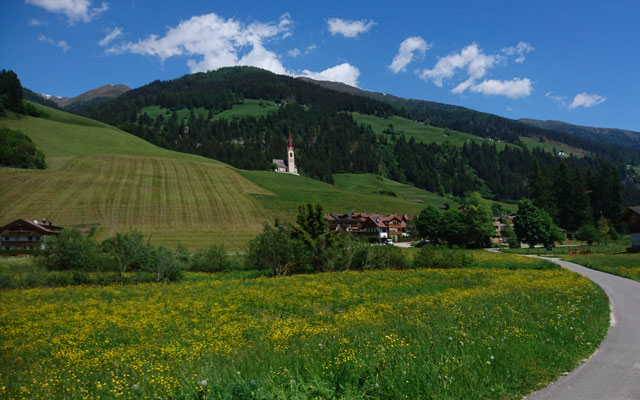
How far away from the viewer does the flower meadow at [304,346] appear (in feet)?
25.8

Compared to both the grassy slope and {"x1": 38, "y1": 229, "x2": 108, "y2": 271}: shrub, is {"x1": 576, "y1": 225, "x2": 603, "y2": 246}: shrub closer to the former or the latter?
the grassy slope

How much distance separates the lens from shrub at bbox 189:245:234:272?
44.8 metres

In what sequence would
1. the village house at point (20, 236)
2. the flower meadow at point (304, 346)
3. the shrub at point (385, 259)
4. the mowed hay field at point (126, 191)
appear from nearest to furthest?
the flower meadow at point (304, 346)
the shrub at point (385, 259)
the village house at point (20, 236)
the mowed hay field at point (126, 191)

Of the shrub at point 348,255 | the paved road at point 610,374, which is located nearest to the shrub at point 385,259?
the shrub at point 348,255

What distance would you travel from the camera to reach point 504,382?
8148 millimetres

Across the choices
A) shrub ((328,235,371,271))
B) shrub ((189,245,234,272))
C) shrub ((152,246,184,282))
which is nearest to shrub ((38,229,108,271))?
shrub ((152,246,184,282))

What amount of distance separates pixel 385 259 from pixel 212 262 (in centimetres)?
1974

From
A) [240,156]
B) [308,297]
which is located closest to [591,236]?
[308,297]

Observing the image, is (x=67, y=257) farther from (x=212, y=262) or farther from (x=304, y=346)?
(x=304, y=346)

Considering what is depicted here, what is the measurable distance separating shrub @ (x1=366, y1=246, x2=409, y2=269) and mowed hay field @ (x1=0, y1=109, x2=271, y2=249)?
32.5 meters

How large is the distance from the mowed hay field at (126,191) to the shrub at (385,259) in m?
32.5

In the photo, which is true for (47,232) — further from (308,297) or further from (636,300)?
(636,300)

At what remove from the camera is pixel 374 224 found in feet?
365

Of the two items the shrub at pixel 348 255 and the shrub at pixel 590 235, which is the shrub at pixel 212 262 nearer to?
the shrub at pixel 348 255
